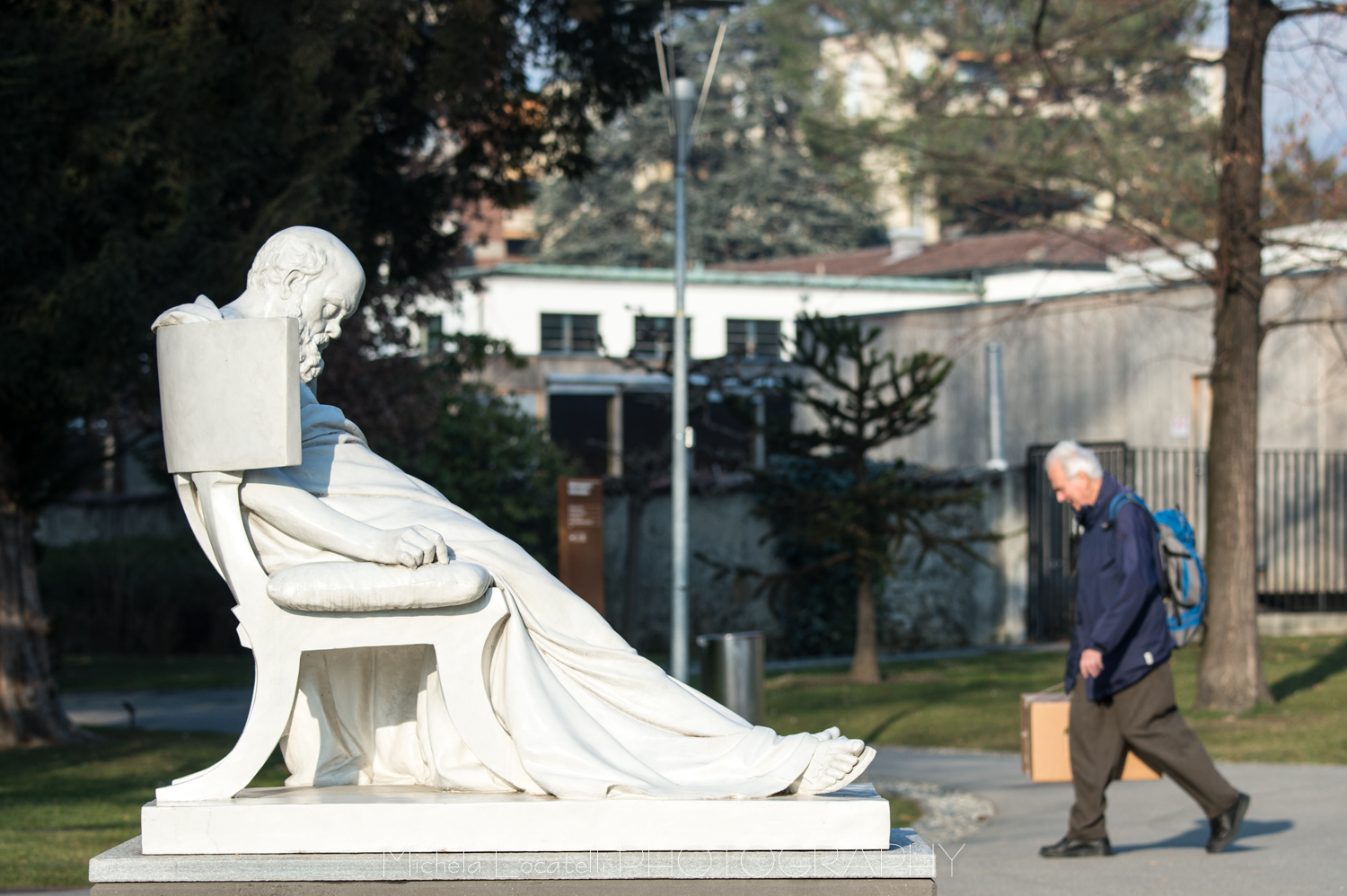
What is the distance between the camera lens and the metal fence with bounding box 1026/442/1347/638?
64.5 ft

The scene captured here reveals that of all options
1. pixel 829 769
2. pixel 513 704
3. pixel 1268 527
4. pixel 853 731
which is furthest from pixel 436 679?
pixel 1268 527

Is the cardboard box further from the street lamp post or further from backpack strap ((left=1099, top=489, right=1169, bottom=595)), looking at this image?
the street lamp post

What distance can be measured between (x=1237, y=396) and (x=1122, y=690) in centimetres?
615

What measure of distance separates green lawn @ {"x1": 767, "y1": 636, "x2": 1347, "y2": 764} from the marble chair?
7477 millimetres

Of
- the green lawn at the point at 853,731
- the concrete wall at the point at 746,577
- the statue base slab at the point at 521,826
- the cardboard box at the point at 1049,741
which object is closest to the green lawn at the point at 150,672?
the green lawn at the point at 853,731

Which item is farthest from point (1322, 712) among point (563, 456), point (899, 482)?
point (563, 456)

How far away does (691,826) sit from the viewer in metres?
3.75

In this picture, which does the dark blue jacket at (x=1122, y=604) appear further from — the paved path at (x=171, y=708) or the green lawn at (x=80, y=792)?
the paved path at (x=171, y=708)

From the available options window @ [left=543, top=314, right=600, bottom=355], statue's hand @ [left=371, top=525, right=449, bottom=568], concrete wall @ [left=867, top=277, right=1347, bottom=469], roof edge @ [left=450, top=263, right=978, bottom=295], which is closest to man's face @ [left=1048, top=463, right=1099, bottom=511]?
statue's hand @ [left=371, top=525, right=449, bottom=568]

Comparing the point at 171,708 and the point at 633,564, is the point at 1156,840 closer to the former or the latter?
the point at 171,708

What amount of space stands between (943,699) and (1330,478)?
919 cm

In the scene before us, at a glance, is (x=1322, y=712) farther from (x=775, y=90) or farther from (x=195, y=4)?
(x=775, y=90)

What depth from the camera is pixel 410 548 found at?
153 inches

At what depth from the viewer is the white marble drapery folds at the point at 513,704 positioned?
389cm
